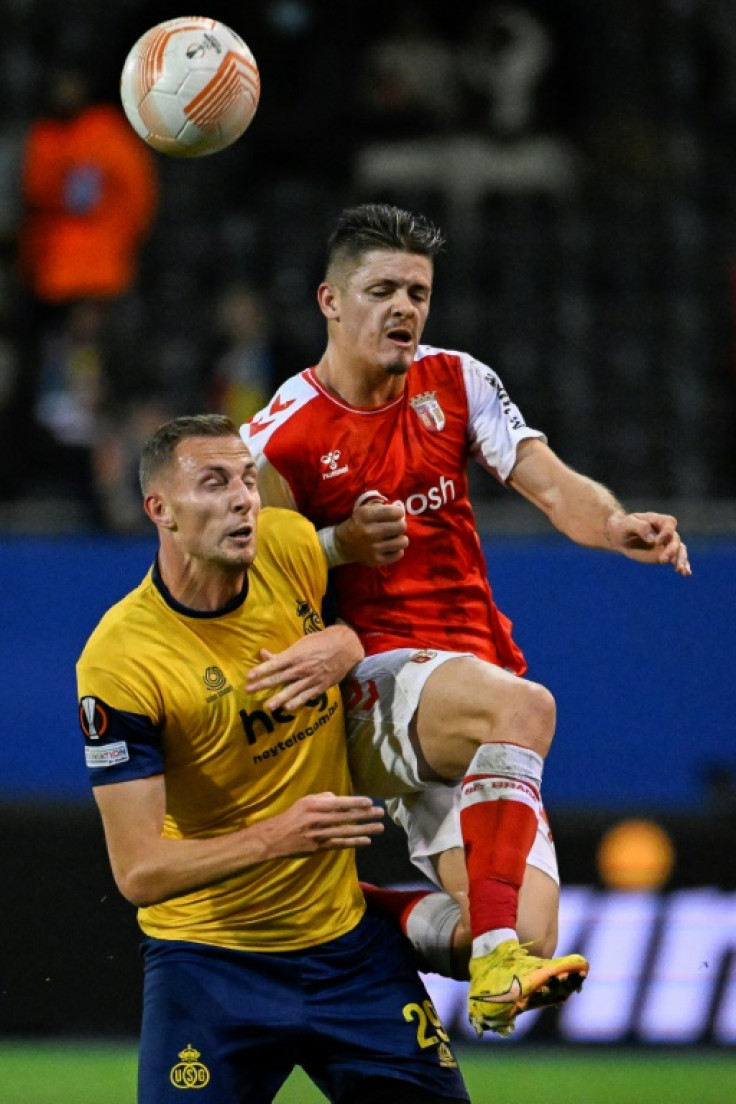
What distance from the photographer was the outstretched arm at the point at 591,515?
5.43 m

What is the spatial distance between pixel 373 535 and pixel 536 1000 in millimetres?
1370

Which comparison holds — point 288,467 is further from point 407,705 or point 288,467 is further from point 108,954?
point 108,954

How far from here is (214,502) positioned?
5305 millimetres

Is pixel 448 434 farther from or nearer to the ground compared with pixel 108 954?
farther from the ground

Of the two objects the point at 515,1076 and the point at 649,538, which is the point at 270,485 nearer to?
the point at 649,538

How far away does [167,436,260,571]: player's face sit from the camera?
5293 mm

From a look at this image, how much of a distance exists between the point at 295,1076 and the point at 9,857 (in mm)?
1542

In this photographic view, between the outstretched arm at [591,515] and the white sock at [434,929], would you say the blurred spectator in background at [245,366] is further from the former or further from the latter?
the white sock at [434,929]

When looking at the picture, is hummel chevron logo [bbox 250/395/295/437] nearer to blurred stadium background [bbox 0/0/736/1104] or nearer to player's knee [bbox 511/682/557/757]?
player's knee [bbox 511/682/557/757]

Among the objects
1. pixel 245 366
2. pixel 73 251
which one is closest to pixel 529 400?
pixel 245 366

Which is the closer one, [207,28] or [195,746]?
[195,746]

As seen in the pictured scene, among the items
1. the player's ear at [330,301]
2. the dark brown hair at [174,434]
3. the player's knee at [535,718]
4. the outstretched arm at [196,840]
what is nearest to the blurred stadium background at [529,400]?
the player's knee at [535,718]

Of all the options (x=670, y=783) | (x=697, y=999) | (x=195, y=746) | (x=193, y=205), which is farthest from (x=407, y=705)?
(x=193, y=205)

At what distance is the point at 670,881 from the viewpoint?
8406 millimetres
